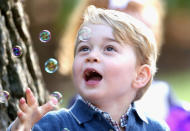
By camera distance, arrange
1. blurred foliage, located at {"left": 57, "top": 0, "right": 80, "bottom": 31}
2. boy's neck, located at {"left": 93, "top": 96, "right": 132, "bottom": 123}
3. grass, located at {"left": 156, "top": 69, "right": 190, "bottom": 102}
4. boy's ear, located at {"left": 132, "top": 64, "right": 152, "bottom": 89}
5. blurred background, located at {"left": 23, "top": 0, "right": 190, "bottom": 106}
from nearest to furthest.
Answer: boy's neck, located at {"left": 93, "top": 96, "right": 132, "bottom": 123}
boy's ear, located at {"left": 132, "top": 64, "right": 152, "bottom": 89}
blurred background, located at {"left": 23, "top": 0, "right": 190, "bottom": 106}
grass, located at {"left": 156, "top": 69, "right": 190, "bottom": 102}
blurred foliage, located at {"left": 57, "top": 0, "right": 80, "bottom": 31}

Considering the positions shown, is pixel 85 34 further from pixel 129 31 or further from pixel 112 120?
pixel 112 120

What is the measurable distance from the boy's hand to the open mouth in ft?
0.59

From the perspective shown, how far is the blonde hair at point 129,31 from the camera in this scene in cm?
209

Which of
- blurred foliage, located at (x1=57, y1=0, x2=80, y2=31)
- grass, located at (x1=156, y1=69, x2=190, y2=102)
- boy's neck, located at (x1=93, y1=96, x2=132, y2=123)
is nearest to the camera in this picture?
boy's neck, located at (x1=93, y1=96, x2=132, y2=123)

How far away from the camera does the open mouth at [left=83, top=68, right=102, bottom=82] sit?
1.99 metres

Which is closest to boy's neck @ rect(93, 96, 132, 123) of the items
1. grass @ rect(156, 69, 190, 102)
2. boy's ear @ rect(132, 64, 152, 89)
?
boy's ear @ rect(132, 64, 152, 89)

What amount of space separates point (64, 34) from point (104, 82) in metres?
6.11

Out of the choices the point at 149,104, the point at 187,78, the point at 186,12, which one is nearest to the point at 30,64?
the point at 149,104

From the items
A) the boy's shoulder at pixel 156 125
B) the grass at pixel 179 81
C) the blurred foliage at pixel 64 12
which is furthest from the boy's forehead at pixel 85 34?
the blurred foliage at pixel 64 12

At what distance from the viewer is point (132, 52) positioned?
213 centimetres

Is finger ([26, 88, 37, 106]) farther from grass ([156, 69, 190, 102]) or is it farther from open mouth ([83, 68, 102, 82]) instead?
grass ([156, 69, 190, 102])

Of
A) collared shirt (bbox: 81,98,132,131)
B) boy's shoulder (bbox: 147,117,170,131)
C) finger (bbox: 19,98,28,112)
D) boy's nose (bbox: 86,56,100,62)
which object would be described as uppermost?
boy's nose (bbox: 86,56,100,62)

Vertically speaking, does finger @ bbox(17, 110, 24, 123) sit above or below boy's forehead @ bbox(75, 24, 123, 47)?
below

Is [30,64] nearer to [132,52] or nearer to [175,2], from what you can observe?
[132,52]
